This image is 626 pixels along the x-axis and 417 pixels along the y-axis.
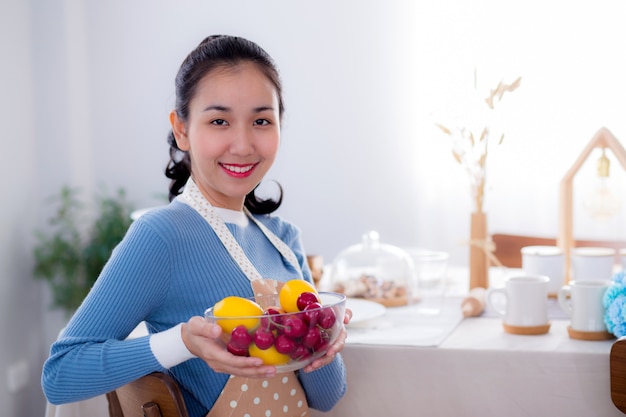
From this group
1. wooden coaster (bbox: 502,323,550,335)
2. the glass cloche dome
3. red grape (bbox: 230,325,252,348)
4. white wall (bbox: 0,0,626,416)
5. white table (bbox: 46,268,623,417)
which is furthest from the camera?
white wall (bbox: 0,0,626,416)

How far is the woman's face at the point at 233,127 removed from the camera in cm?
112

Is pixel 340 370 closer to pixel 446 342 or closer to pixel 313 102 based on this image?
pixel 446 342

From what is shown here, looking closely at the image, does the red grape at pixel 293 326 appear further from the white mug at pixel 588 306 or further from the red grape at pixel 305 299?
the white mug at pixel 588 306

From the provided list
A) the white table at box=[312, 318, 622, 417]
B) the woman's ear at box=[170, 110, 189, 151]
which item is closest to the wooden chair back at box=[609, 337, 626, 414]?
the white table at box=[312, 318, 622, 417]

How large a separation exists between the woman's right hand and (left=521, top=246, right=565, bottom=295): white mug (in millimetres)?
1044

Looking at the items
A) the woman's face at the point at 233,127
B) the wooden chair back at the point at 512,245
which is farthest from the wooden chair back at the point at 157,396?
the wooden chair back at the point at 512,245

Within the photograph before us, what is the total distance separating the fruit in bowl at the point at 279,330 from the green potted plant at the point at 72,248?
87.3 inches

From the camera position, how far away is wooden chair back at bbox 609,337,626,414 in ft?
4.06

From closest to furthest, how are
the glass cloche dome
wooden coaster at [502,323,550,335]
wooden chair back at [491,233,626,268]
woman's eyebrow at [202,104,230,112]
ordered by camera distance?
woman's eyebrow at [202,104,230,112] < wooden coaster at [502,323,550,335] < the glass cloche dome < wooden chair back at [491,233,626,268]

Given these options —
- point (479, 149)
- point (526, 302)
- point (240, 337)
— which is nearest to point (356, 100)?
point (479, 149)

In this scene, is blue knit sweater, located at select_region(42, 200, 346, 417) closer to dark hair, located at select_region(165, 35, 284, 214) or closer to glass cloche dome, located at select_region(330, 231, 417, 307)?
dark hair, located at select_region(165, 35, 284, 214)

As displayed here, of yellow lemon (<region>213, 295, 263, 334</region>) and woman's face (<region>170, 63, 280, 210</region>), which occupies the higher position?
woman's face (<region>170, 63, 280, 210</region>)

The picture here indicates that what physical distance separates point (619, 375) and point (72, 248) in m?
2.37

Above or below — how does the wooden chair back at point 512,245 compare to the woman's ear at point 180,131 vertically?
below
